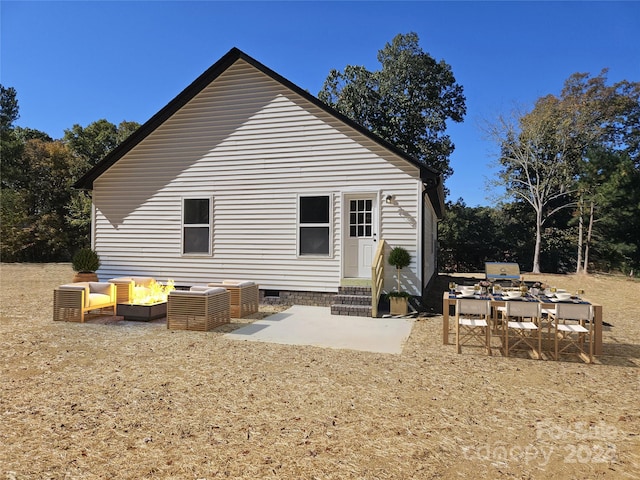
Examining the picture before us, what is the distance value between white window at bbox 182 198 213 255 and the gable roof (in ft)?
8.16

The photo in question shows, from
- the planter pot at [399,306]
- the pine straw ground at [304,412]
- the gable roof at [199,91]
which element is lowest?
the pine straw ground at [304,412]

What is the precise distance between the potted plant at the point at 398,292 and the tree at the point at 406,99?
49.5ft

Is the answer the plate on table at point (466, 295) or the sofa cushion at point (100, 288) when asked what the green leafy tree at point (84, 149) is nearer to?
the sofa cushion at point (100, 288)

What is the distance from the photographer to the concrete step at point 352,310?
874 cm

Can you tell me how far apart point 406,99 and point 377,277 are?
55.2 ft

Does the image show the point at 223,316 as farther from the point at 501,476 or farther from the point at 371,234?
the point at 501,476

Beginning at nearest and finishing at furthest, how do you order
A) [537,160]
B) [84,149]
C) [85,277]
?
[85,277] → [537,160] → [84,149]

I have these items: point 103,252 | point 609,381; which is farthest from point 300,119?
point 609,381

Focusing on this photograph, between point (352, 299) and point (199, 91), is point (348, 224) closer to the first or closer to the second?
point (352, 299)

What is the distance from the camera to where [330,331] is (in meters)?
7.21

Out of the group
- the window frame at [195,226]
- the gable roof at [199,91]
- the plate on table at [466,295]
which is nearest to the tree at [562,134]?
the gable roof at [199,91]

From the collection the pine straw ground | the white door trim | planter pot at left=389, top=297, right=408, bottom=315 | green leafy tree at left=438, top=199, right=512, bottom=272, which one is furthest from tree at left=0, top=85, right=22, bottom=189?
green leafy tree at left=438, top=199, right=512, bottom=272

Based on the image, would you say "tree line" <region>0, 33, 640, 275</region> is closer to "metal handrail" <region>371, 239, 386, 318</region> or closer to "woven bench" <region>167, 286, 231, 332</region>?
"metal handrail" <region>371, 239, 386, 318</region>

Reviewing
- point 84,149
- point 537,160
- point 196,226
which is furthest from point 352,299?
point 84,149
